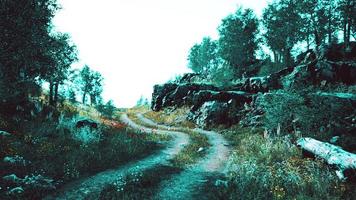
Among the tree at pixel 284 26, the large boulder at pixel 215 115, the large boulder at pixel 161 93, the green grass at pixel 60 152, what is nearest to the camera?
the green grass at pixel 60 152

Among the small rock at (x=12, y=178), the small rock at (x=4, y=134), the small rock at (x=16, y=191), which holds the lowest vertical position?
the small rock at (x=16, y=191)

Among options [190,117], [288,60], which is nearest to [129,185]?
[190,117]

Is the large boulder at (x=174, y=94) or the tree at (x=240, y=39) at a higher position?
the tree at (x=240, y=39)

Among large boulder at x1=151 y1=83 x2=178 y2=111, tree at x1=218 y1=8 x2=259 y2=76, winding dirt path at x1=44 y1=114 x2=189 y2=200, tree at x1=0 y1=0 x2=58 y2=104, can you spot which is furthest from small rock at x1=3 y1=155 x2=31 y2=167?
tree at x1=218 y1=8 x2=259 y2=76

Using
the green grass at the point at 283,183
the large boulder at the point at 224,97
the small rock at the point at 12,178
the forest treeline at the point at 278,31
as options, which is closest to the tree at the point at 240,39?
the forest treeline at the point at 278,31

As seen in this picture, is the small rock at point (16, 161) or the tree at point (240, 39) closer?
the small rock at point (16, 161)

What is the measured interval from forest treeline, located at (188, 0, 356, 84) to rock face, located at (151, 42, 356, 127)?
2596 millimetres

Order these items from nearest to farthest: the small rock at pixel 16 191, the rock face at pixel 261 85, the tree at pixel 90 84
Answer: the small rock at pixel 16 191 → the rock face at pixel 261 85 → the tree at pixel 90 84

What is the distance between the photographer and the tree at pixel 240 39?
5089 centimetres

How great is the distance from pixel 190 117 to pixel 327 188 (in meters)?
24.4

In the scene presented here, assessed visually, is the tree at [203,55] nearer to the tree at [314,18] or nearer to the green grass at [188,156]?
the tree at [314,18]

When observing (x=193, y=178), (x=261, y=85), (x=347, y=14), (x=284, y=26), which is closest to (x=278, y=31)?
(x=284, y=26)

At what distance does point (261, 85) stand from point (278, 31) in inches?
781

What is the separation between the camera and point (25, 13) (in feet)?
39.8
